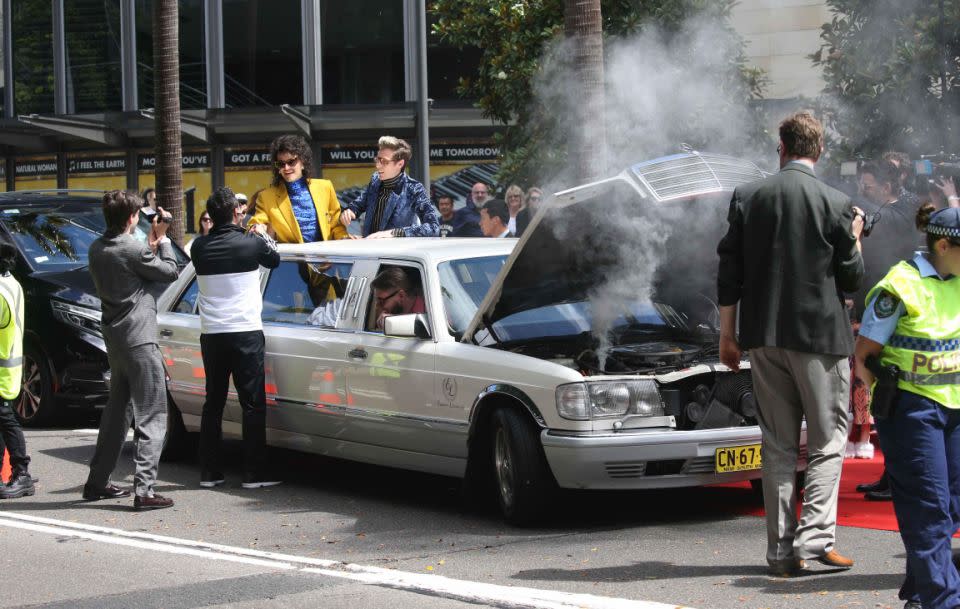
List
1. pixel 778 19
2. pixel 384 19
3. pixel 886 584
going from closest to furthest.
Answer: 1. pixel 886 584
2. pixel 778 19
3. pixel 384 19

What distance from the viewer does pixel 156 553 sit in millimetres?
7016

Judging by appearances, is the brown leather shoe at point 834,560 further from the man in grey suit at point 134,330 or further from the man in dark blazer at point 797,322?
the man in grey suit at point 134,330

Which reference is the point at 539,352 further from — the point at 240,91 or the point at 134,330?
the point at 240,91

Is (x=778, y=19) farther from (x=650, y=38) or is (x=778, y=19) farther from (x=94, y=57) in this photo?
(x=94, y=57)

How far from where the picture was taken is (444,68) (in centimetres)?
2356

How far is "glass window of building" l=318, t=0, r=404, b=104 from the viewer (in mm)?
24766

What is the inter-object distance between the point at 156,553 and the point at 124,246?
2.20 meters

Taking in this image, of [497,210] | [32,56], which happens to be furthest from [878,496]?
[32,56]

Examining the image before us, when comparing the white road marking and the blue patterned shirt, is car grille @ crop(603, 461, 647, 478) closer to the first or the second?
the white road marking

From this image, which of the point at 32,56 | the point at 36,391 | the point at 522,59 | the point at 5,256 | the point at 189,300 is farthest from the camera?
the point at 32,56

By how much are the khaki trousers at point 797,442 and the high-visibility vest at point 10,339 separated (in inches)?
199

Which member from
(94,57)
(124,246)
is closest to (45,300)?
(124,246)

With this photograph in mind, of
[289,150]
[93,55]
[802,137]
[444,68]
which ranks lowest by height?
[802,137]

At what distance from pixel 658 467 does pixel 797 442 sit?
1141 millimetres
